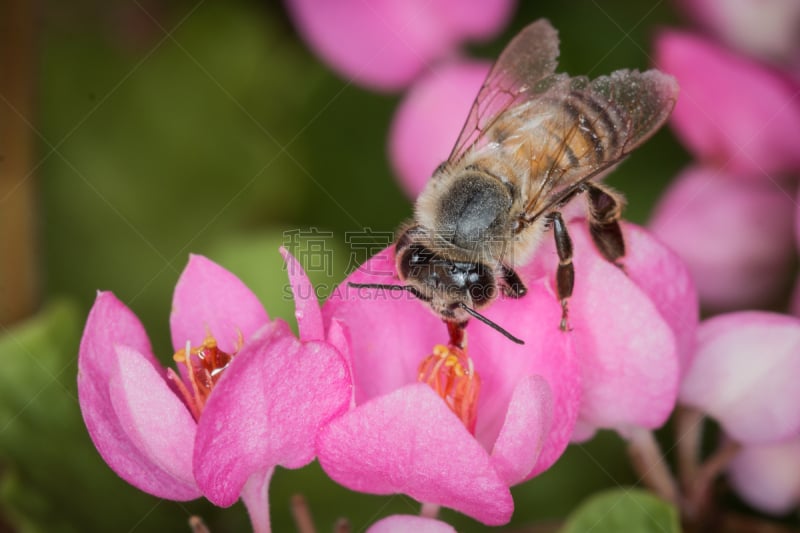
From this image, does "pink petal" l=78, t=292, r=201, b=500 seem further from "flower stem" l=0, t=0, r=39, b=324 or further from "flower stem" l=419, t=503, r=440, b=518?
"flower stem" l=0, t=0, r=39, b=324

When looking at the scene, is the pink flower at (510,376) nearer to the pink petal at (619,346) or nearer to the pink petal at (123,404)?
the pink petal at (619,346)

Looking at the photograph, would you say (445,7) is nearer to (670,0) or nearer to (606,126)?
(670,0)

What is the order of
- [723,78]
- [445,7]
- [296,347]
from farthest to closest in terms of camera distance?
1. [445,7]
2. [723,78]
3. [296,347]

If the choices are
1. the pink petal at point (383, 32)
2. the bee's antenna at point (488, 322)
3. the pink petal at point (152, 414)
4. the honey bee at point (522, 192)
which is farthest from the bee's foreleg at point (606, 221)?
Answer: the pink petal at point (383, 32)

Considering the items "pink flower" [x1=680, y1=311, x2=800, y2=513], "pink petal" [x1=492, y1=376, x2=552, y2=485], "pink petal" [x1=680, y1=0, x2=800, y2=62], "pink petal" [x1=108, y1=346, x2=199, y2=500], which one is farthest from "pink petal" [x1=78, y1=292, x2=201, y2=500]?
"pink petal" [x1=680, y1=0, x2=800, y2=62]

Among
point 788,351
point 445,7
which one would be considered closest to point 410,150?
point 445,7

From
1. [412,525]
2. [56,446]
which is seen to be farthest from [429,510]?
[56,446]

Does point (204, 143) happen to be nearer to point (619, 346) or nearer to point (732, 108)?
point (732, 108)
